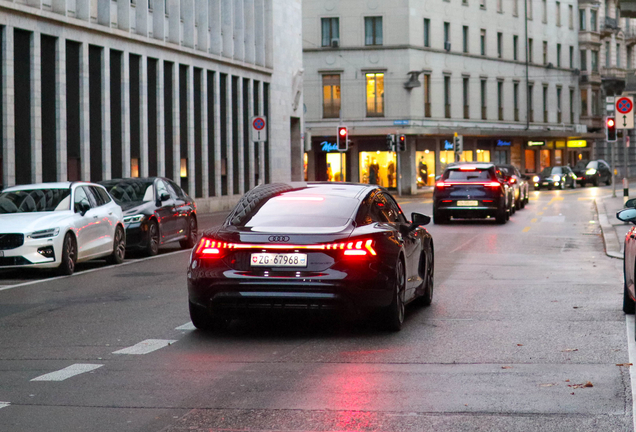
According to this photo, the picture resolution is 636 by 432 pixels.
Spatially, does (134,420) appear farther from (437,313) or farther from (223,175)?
(223,175)

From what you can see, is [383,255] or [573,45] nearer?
[383,255]

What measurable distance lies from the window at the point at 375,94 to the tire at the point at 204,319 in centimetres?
5800

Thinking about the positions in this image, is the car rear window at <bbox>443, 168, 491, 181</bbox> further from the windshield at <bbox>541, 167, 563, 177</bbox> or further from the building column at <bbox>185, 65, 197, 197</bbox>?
the windshield at <bbox>541, 167, 563, 177</bbox>

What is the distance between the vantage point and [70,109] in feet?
107

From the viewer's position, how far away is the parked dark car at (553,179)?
68.6 m

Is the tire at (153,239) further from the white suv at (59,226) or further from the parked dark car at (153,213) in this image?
the white suv at (59,226)

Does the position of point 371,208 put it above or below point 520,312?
above

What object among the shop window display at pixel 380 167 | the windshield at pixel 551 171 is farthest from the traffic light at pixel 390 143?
the windshield at pixel 551 171

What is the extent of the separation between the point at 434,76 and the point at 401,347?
201ft

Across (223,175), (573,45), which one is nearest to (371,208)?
(223,175)

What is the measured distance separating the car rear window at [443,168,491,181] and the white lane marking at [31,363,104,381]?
22.1 metres

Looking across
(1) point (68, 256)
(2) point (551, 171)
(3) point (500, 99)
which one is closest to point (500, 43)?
(3) point (500, 99)

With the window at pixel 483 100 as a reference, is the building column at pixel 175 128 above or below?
below

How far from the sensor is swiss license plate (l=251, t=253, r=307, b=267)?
9367mm
